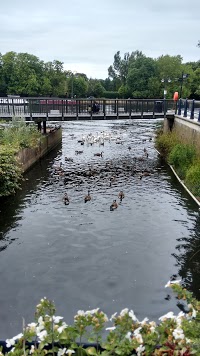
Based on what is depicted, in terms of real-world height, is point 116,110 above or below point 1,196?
above

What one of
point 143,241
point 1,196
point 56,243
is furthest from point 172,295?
point 1,196

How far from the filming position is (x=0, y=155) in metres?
16.4

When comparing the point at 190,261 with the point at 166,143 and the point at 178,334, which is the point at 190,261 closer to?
the point at 178,334

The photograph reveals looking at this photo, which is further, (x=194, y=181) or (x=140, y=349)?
(x=194, y=181)

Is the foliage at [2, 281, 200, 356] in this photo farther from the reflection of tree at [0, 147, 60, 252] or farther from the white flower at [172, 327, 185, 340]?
the reflection of tree at [0, 147, 60, 252]

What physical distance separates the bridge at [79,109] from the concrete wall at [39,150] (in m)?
2.13

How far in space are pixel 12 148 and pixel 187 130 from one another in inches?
511

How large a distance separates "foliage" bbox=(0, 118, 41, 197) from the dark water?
0.84 m

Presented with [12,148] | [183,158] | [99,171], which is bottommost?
[99,171]

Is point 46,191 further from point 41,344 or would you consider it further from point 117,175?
point 41,344

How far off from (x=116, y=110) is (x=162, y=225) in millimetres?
18773

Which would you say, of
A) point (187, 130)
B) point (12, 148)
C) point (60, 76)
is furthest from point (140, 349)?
point (60, 76)

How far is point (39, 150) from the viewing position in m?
26.5

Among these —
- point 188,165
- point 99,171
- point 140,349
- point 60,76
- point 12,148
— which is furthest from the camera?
point 60,76
